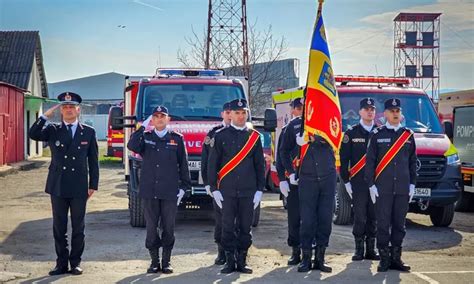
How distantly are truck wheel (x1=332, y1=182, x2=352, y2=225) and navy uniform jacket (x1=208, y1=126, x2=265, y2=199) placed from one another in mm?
4015

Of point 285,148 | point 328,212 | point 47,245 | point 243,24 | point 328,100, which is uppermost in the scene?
point 243,24

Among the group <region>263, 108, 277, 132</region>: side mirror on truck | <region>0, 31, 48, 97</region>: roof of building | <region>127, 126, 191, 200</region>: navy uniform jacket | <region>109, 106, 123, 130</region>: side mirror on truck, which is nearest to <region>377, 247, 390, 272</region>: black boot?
<region>127, 126, 191, 200</region>: navy uniform jacket

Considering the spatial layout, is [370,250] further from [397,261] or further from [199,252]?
[199,252]

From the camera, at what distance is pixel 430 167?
11859 millimetres

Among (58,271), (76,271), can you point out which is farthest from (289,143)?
(58,271)

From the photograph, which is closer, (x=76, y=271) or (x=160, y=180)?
(x=76, y=271)

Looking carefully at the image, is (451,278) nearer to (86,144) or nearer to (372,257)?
(372,257)

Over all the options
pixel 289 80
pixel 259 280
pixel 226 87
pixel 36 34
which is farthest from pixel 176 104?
pixel 36 34

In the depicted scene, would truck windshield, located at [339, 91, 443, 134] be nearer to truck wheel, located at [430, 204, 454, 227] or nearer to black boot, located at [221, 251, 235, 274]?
truck wheel, located at [430, 204, 454, 227]

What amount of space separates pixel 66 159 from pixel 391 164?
154 inches

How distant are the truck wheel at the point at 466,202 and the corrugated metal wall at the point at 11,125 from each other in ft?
56.6

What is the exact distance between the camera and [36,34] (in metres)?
40.3

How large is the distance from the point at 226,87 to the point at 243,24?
58.9 ft

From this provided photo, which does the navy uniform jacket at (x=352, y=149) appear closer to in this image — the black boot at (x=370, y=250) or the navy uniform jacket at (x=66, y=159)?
the black boot at (x=370, y=250)
